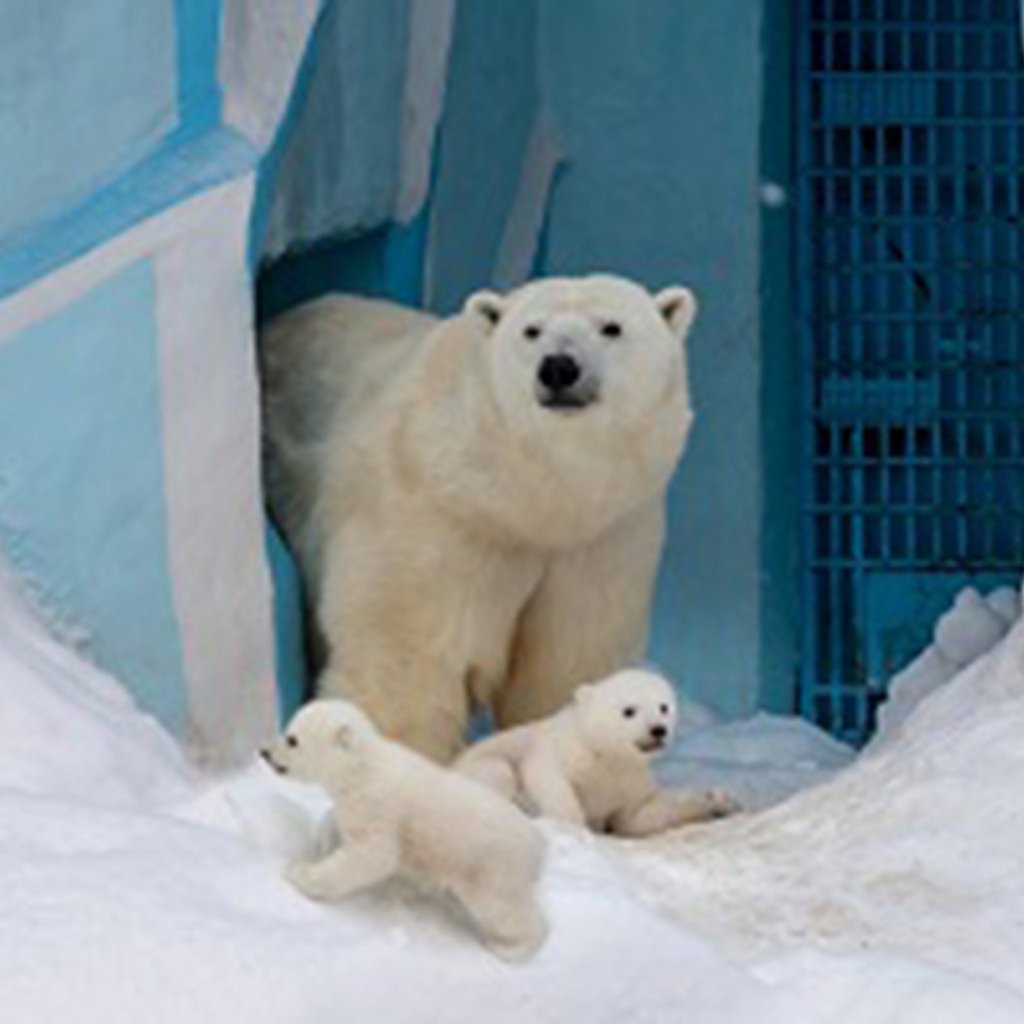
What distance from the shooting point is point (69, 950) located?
287cm

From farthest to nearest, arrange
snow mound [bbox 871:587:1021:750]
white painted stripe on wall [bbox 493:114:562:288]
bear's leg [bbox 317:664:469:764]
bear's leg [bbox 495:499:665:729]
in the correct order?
white painted stripe on wall [bbox 493:114:562:288]
snow mound [bbox 871:587:1021:750]
bear's leg [bbox 495:499:665:729]
bear's leg [bbox 317:664:469:764]

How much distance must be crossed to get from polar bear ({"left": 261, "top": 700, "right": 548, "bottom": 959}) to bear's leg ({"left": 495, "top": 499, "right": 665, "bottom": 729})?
190cm

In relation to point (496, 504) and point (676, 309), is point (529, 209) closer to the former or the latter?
point (676, 309)

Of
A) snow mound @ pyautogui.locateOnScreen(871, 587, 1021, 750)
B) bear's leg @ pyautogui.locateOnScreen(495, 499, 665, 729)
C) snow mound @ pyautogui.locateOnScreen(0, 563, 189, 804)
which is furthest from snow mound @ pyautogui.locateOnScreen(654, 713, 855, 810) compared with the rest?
snow mound @ pyautogui.locateOnScreen(0, 563, 189, 804)

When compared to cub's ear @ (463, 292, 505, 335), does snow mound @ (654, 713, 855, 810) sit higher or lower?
lower

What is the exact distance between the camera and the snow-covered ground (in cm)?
290

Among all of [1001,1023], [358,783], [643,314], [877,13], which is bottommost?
[1001,1023]

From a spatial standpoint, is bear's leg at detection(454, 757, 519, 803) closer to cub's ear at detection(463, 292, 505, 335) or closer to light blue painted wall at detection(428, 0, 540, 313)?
cub's ear at detection(463, 292, 505, 335)

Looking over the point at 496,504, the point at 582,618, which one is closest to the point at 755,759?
the point at 582,618

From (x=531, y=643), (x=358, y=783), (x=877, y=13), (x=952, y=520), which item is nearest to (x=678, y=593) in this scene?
(x=952, y=520)

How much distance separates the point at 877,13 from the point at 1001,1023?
4617 millimetres

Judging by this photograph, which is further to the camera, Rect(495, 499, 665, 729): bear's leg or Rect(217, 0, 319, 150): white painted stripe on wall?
Rect(495, 499, 665, 729): bear's leg

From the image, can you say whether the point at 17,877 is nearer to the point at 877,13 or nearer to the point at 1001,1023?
the point at 1001,1023

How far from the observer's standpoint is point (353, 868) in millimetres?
3109
